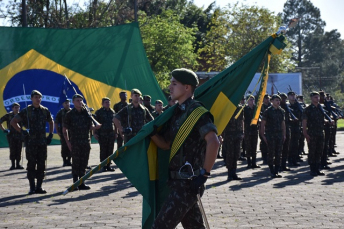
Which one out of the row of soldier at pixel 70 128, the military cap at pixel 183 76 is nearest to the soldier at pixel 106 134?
the row of soldier at pixel 70 128

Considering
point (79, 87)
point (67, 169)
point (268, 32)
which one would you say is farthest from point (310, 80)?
point (67, 169)

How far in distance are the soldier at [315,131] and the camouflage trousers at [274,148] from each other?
0.70 meters

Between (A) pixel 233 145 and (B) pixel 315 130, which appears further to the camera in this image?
(B) pixel 315 130

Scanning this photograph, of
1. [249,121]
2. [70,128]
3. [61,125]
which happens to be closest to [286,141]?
[249,121]

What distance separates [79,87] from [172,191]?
792 inches

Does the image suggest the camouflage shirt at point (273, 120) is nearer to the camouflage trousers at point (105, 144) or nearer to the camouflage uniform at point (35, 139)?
the camouflage trousers at point (105, 144)

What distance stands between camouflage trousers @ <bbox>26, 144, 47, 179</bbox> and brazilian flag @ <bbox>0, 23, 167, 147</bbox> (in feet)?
38.3

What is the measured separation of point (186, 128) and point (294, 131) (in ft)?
45.0

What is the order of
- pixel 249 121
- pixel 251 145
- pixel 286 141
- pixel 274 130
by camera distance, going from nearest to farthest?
pixel 274 130
pixel 286 141
pixel 251 145
pixel 249 121

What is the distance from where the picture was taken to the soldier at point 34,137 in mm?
12562

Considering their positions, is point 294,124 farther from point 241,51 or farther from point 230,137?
point 241,51

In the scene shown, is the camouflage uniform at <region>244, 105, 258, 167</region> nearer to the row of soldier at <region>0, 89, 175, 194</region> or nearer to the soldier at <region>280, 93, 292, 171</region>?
the soldier at <region>280, 93, 292, 171</region>

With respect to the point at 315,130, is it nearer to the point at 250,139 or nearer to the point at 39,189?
the point at 250,139

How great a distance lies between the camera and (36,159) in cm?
1270
